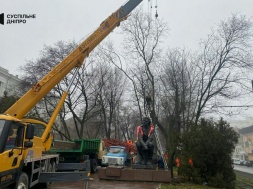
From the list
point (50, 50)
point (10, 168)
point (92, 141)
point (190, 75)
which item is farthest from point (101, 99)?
point (10, 168)

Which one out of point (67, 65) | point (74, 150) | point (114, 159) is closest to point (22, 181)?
point (67, 65)

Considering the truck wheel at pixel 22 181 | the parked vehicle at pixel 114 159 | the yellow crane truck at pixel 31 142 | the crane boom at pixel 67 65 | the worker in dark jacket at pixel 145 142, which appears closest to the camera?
the yellow crane truck at pixel 31 142

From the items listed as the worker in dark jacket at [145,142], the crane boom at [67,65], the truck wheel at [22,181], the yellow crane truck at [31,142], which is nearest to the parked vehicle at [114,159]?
the worker in dark jacket at [145,142]

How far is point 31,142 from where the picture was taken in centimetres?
835

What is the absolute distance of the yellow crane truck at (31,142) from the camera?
736 centimetres

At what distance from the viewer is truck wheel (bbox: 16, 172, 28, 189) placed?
317 inches

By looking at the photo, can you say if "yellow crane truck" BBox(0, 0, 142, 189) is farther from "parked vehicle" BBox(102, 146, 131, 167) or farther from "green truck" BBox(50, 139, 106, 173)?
"parked vehicle" BBox(102, 146, 131, 167)

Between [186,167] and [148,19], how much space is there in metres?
15.4

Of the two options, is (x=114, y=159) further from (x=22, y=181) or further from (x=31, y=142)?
(x=31, y=142)

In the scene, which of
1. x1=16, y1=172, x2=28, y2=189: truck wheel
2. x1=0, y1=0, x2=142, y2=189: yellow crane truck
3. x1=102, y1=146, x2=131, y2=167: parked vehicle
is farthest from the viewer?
x1=102, y1=146, x2=131, y2=167: parked vehicle

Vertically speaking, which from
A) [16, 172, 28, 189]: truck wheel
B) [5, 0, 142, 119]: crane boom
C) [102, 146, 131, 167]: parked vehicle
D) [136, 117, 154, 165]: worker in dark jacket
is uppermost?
[5, 0, 142, 119]: crane boom

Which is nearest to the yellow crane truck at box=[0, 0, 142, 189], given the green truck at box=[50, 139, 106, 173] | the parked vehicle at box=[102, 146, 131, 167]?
the green truck at box=[50, 139, 106, 173]

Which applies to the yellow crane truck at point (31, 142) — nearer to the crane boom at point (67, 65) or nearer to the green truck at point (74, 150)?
the crane boom at point (67, 65)

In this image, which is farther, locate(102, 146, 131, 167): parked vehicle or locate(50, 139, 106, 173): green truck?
locate(102, 146, 131, 167): parked vehicle
